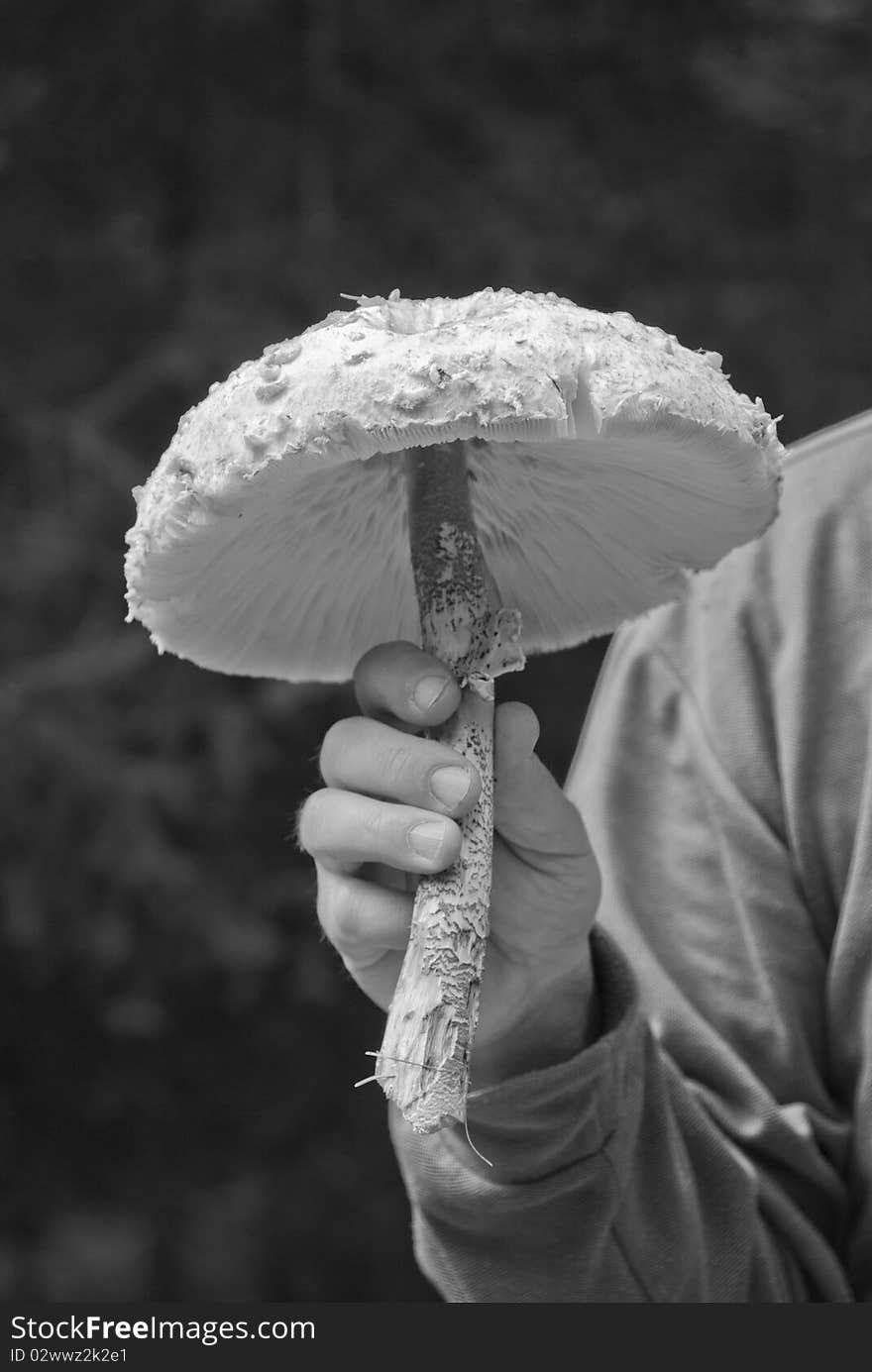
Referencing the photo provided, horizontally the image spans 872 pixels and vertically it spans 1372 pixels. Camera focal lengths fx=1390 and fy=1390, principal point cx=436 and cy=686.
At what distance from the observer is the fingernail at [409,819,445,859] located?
1146 mm

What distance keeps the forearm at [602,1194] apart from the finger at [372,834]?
1.18 ft

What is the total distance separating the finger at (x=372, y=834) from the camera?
3.77ft

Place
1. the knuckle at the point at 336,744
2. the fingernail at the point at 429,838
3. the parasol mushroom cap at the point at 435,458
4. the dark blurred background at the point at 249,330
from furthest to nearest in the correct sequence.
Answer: the dark blurred background at the point at 249,330
the knuckle at the point at 336,744
the fingernail at the point at 429,838
the parasol mushroom cap at the point at 435,458

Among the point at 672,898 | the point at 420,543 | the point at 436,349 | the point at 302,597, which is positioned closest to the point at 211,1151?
the point at 672,898

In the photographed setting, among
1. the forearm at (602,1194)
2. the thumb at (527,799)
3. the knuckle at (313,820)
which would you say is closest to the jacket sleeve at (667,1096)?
the forearm at (602,1194)

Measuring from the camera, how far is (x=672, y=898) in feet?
5.82

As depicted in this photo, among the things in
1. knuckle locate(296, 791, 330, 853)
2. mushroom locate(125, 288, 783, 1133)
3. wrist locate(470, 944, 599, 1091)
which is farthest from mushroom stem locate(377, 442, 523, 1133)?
wrist locate(470, 944, 599, 1091)

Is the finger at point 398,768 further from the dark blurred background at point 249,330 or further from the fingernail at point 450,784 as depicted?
the dark blurred background at point 249,330

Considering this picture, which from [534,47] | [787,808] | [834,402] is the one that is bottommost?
[787,808]

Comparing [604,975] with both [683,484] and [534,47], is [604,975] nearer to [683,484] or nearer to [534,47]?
[683,484]

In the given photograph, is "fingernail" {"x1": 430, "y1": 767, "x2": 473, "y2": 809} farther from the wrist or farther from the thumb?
the wrist

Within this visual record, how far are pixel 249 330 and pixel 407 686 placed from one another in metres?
1.68

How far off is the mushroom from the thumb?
38 mm

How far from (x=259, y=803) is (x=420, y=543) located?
168 cm
